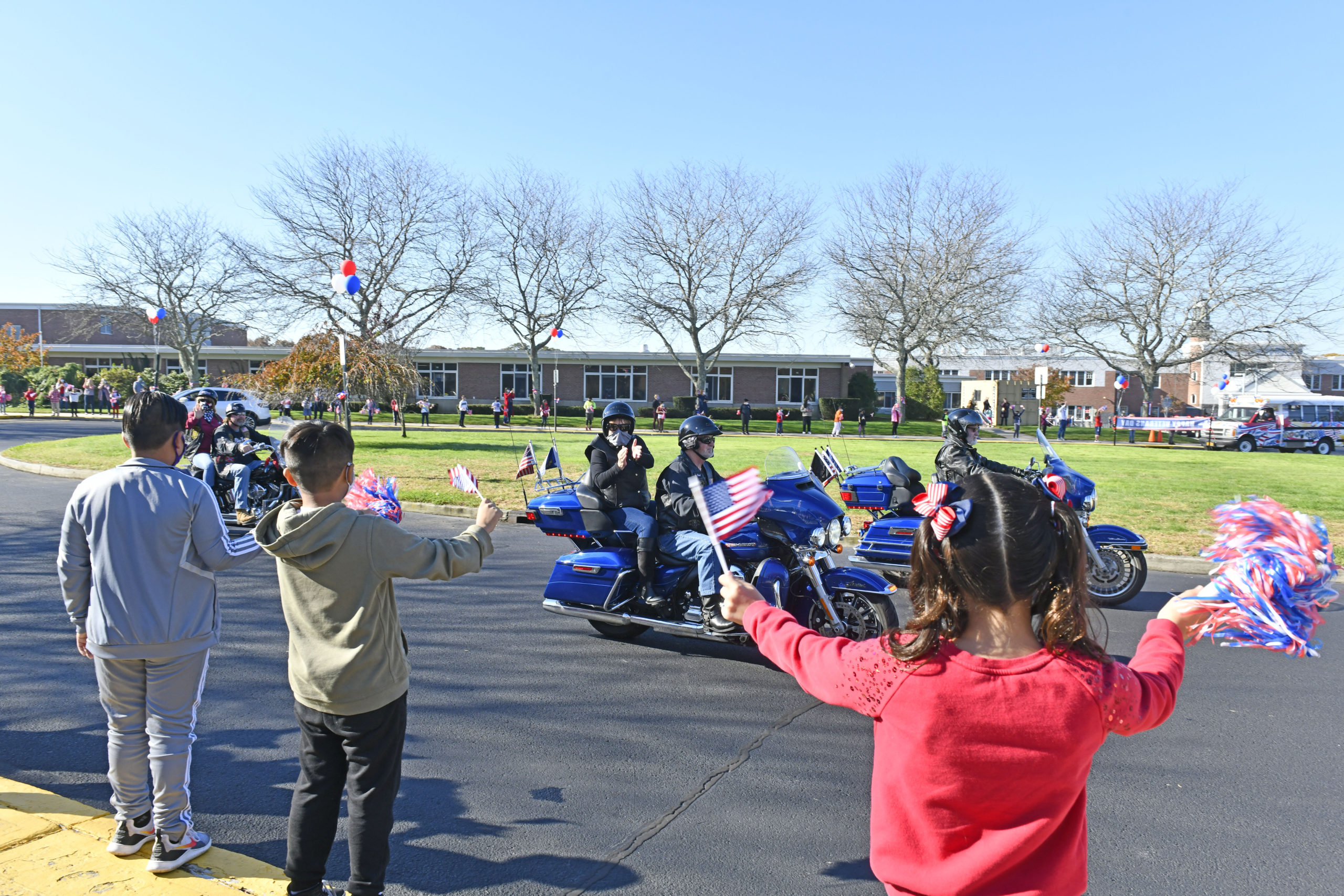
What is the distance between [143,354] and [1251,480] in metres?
63.7

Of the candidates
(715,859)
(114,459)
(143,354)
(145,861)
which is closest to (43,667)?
(145,861)

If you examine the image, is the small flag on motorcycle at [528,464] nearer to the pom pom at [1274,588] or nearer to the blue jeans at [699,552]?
the blue jeans at [699,552]

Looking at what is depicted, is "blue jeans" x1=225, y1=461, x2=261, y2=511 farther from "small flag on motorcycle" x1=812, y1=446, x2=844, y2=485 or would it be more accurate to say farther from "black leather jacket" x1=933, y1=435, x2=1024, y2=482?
"black leather jacket" x1=933, y1=435, x2=1024, y2=482

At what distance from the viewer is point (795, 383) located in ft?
188

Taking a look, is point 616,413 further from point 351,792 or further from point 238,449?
point 238,449

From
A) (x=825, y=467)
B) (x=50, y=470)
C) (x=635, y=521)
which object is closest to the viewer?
(x=635, y=521)

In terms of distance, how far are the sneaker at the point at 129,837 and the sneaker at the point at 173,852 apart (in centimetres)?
8

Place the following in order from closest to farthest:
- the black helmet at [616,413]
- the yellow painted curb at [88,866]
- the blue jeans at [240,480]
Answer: the yellow painted curb at [88,866]
the black helmet at [616,413]
the blue jeans at [240,480]

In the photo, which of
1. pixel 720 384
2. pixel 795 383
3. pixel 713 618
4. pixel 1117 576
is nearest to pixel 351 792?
pixel 713 618

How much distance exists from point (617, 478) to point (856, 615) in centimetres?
204

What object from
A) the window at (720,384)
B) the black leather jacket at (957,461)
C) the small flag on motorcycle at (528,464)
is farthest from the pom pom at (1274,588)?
the window at (720,384)

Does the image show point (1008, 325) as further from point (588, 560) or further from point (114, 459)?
point (588, 560)

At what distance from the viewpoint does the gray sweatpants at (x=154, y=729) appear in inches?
126

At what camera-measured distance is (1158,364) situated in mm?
47344
